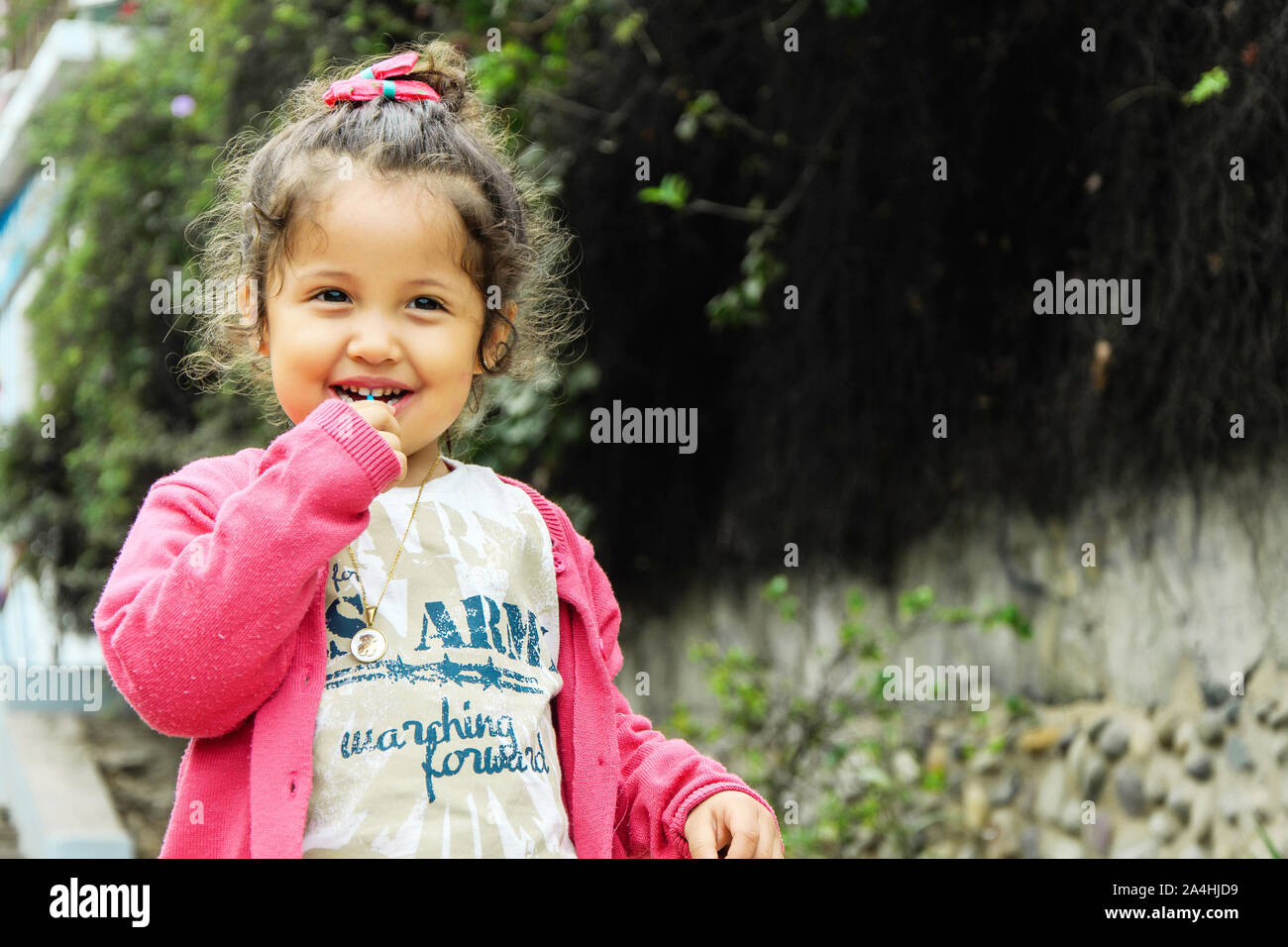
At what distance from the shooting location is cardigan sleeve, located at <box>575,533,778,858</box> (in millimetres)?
1493

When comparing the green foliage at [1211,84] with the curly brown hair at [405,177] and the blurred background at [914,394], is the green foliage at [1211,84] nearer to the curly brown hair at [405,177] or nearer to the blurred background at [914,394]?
the blurred background at [914,394]

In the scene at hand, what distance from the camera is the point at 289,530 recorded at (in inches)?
48.4

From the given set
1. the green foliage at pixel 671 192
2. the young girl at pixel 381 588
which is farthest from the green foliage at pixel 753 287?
the young girl at pixel 381 588

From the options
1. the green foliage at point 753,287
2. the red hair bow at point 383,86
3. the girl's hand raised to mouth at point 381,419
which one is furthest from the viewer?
the green foliage at point 753,287

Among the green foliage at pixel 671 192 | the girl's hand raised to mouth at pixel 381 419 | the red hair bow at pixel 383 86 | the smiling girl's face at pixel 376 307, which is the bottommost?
the girl's hand raised to mouth at pixel 381 419

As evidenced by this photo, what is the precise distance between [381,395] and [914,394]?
8.48 ft

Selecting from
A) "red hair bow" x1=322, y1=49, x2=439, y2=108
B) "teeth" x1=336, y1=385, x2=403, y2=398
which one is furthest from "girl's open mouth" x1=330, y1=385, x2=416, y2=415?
"red hair bow" x1=322, y1=49, x2=439, y2=108

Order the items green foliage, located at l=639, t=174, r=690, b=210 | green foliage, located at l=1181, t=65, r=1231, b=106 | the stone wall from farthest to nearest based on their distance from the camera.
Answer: green foliage, located at l=639, t=174, r=690, b=210 → the stone wall → green foliage, located at l=1181, t=65, r=1231, b=106

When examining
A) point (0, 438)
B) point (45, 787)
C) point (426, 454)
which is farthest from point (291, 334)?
point (0, 438)

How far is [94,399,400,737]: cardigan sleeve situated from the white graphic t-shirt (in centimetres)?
9

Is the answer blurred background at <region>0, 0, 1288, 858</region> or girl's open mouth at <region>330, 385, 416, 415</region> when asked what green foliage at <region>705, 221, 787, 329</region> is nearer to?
blurred background at <region>0, 0, 1288, 858</region>

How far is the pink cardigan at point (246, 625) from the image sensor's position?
1224mm

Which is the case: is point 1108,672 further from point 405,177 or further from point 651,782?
point 405,177

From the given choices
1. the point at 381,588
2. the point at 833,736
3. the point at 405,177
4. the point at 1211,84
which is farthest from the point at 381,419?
the point at 833,736
